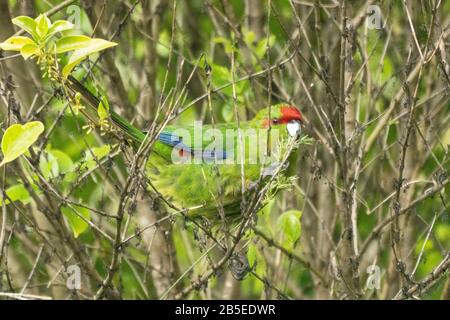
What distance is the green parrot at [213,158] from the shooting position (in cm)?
390

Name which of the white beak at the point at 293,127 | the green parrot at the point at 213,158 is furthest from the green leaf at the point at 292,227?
the white beak at the point at 293,127

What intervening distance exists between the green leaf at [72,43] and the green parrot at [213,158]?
119cm

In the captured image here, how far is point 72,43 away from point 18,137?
1.27 ft

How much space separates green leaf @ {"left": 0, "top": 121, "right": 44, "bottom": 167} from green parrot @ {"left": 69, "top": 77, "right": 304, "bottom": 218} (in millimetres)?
1234

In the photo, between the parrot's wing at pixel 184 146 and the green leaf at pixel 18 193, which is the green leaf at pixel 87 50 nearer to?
the green leaf at pixel 18 193

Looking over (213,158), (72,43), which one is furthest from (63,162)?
(72,43)

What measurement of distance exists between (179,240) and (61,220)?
1.98 metres

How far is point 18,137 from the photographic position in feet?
9.04

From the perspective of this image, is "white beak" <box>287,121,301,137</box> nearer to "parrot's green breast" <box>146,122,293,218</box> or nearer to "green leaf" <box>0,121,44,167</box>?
"parrot's green breast" <box>146,122,293,218</box>

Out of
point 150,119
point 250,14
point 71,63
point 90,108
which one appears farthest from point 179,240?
point 71,63

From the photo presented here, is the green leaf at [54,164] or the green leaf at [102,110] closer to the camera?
the green leaf at [102,110]

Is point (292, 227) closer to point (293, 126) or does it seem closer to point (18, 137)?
point (293, 126)

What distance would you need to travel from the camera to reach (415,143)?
459 centimetres

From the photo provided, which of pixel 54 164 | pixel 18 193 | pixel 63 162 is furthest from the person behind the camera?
pixel 63 162
